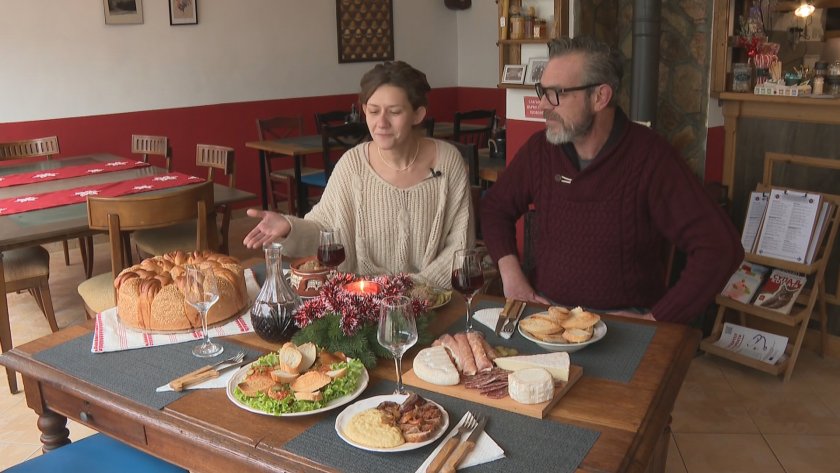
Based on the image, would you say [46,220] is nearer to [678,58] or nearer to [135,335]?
[135,335]

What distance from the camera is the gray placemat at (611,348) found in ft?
5.06

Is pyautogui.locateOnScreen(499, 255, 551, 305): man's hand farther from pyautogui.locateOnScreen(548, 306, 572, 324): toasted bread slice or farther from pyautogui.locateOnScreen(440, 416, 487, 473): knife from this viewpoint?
pyautogui.locateOnScreen(440, 416, 487, 473): knife

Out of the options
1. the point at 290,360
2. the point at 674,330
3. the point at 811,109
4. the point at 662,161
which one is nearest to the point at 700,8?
the point at 811,109

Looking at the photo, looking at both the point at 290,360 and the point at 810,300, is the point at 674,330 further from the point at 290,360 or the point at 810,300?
the point at 810,300

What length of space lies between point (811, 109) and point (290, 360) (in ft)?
9.68

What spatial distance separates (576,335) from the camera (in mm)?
1624

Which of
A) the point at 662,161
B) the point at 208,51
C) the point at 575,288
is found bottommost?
the point at 575,288

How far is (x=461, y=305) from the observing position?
194cm

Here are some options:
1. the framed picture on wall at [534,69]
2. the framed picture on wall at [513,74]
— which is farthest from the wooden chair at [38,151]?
the framed picture on wall at [534,69]

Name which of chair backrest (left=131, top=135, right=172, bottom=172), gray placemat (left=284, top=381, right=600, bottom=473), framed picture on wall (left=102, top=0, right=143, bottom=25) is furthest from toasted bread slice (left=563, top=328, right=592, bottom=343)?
framed picture on wall (left=102, top=0, right=143, bottom=25)

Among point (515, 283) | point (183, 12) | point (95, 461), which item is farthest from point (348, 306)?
point (183, 12)

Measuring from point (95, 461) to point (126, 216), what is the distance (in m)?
1.44

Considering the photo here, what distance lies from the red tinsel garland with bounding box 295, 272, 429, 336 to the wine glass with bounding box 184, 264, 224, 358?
198 mm

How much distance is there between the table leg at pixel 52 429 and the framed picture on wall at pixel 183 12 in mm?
4779
